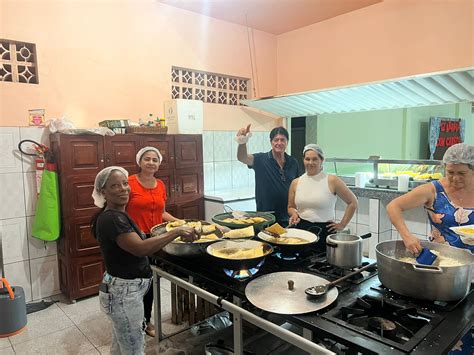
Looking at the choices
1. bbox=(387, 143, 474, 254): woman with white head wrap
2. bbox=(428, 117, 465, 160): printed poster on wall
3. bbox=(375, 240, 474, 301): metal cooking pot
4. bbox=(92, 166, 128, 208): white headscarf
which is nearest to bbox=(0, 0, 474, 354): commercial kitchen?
bbox=(375, 240, 474, 301): metal cooking pot

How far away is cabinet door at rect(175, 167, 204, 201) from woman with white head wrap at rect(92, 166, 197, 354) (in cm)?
198

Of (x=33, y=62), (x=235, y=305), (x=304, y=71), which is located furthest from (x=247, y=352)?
A: (x=304, y=71)

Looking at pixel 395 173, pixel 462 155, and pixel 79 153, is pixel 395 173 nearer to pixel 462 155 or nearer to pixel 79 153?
pixel 462 155

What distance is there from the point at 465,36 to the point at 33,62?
14.0ft

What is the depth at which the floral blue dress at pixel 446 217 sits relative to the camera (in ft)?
5.45

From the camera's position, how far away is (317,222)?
2.32m

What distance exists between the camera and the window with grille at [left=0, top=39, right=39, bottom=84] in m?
3.02

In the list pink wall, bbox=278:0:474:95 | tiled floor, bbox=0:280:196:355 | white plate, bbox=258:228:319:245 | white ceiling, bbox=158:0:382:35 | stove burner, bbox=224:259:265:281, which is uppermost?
white ceiling, bbox=158:0:382:35

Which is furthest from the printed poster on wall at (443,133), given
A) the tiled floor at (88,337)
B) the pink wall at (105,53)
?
the tiled floor at (88,337)

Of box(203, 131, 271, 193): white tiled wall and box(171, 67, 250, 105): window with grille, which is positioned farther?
box(203, 131, 271, 193): white tiled wall

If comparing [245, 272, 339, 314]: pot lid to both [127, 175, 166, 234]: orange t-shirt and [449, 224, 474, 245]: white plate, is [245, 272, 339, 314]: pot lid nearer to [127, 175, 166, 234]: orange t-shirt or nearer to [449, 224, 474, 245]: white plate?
[449, 224, 474, 245]: white plate

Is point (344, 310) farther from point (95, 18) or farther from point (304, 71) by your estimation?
point (304, 71)

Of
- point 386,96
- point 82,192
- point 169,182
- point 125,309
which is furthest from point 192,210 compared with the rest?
point 386,96

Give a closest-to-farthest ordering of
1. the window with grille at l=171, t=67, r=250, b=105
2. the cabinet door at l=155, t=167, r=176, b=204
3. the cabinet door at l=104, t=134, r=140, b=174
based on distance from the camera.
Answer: the cabinet door at l=104, t=134, r=140, b=174 < the cabinet door at l=155, t=167, r=176, b=204 < the window with grille at l=171, t=67, r=250, b=105
